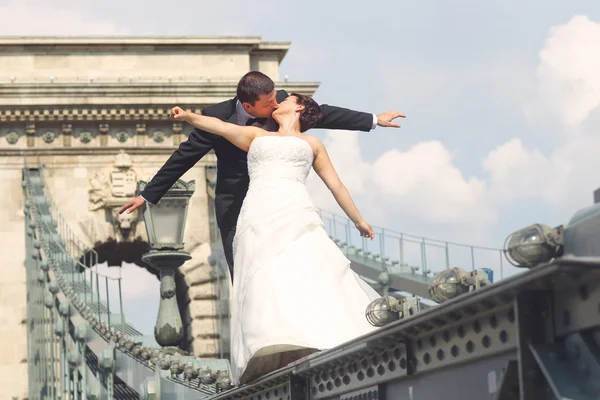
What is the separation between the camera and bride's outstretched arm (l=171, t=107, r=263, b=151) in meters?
8.20

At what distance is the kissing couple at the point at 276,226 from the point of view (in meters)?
7.56

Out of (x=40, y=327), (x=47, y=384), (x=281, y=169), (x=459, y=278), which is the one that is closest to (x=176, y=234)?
(x=281, y=169)

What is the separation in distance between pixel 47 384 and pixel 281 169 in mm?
19357

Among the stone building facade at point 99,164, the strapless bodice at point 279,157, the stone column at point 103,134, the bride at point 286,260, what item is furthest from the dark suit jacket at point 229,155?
the stone column at point 103,134

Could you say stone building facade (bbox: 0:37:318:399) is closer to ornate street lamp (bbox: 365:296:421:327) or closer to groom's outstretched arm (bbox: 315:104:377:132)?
groom's outstretched arm (bbox: 315:104:377:132)

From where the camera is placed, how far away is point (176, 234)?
1224 cm

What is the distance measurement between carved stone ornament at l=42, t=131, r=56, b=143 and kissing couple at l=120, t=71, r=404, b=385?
2237 cm

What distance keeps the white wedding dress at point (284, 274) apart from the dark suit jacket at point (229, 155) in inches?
17.1

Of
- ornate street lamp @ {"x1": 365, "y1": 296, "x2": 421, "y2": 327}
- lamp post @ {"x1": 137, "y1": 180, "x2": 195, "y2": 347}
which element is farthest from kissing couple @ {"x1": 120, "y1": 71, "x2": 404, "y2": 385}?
lamp post @ {"x1": 137, "y1": 180, "x2": 195, "y2": 347}

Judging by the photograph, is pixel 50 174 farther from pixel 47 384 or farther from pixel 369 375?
pixel 369 375

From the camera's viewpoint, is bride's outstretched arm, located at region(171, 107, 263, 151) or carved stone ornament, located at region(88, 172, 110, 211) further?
carved stone ornament, located at region(88, 172, 110, 211)

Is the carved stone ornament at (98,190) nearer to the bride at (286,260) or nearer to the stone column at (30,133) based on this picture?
the stone column at (30,133)

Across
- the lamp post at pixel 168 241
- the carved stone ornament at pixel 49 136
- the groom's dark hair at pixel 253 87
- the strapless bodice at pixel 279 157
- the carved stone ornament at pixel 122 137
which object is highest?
the carved stone ornament at pixel 49 136

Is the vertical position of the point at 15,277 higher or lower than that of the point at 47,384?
higher
